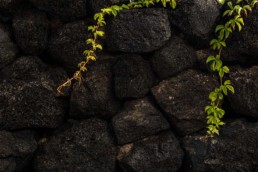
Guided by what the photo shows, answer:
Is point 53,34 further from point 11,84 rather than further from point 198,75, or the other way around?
point 198,75

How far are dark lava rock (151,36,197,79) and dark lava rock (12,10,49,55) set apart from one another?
836mm

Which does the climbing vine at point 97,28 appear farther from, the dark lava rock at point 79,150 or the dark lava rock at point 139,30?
the dark lava rock at point 79,150

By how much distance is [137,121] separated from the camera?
8.41 ft

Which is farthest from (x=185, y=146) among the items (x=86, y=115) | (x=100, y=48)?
(x=100, y=48)

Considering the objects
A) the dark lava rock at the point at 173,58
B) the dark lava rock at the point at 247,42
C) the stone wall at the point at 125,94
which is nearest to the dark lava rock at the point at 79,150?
the stone wall at the point at 125,94

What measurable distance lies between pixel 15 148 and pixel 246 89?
174cm

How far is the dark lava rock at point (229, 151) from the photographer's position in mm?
2596

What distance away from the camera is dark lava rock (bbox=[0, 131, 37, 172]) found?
2.45 m

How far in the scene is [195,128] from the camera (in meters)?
2.63

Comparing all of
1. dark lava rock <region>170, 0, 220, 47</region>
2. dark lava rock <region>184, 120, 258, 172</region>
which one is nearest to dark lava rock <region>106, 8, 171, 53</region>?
dark lava rock <region>170, 0, 220, 47</region>

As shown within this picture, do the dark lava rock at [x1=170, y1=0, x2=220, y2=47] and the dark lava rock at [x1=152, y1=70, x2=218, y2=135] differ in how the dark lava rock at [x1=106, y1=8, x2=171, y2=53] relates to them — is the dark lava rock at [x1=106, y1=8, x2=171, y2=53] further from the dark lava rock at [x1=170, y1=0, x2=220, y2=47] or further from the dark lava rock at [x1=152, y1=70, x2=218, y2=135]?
the dark lava rock at [x1=152, y1=70, x2=218, y2=135]

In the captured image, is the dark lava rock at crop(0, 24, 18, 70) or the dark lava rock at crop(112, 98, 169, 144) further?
the dark lava rock at crop(112, 98, 169, 144)

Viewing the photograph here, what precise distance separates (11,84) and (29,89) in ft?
0.43

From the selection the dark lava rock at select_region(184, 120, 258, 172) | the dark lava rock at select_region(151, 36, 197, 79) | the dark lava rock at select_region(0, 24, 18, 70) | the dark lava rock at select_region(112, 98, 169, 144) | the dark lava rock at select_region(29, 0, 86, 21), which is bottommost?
the dark lava rock at select_region(184, 120, 258, 172)
